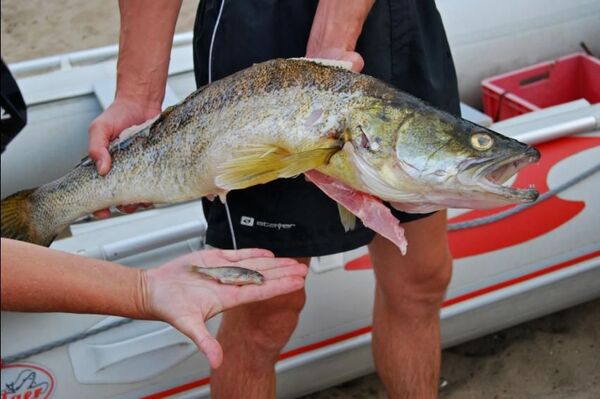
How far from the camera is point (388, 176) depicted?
5.96ft

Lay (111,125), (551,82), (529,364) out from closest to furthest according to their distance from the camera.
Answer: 1. (111,125)
2. (529,364)
3. (551,82)

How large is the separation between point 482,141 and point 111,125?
107 centimetres

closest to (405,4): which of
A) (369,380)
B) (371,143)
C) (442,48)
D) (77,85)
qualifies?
(442,48)

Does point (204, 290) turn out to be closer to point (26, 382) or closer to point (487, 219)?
point (26, 382)

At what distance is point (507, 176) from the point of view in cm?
181

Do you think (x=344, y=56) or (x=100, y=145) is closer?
(x=344, y=56)

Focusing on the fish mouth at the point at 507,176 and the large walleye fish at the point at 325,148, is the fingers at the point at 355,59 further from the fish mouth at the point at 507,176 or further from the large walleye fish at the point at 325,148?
the fish mouth at the point at 507,176

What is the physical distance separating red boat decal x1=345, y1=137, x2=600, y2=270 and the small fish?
148 centimetres

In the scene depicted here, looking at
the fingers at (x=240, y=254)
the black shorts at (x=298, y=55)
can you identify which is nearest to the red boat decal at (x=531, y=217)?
the black shorts at (x=298, y=55)

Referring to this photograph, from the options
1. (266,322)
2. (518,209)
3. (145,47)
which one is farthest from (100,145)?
(518,209)

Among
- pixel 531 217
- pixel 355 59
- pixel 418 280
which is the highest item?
pixel 355 59

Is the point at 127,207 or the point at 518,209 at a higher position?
the point at 127,207

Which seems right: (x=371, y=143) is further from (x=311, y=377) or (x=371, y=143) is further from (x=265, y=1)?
(x=311, y=377)

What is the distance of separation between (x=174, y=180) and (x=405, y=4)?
78 centimetres
